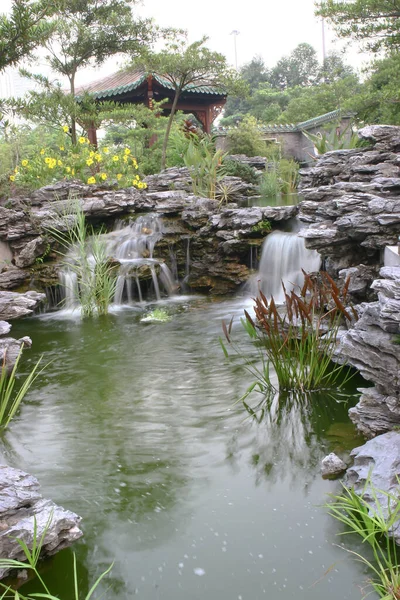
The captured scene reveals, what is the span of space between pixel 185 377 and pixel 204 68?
9994 millimetres

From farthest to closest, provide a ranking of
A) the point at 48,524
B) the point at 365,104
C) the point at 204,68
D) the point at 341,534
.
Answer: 1. the point at 204,68
2. the point at 365,104
3. the point at 341,534
4. the point at 48,524

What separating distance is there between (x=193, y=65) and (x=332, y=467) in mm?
11351

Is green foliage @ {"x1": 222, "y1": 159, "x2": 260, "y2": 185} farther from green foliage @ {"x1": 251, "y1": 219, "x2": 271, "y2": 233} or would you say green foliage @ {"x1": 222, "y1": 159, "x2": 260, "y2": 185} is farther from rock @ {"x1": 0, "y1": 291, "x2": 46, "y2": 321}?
rock @ {"x1": 0, "y1": 291, "x2": 46, "y2": 321}

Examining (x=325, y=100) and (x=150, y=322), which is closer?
(x=150, y=322)

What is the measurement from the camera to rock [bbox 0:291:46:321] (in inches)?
238

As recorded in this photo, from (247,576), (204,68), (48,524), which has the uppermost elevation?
(204,68)

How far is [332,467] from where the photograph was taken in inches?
118

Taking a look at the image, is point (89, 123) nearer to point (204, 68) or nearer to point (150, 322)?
point (204, 68)

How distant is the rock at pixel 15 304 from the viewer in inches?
238

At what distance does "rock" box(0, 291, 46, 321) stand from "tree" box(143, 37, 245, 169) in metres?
7.55

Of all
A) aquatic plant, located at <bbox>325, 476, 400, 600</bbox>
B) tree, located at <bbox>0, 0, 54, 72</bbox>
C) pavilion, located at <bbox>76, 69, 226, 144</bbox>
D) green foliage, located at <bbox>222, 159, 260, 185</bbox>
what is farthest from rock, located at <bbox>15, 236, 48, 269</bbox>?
pavilion, located at <bbox>76, 69, 226, 144</bbox>

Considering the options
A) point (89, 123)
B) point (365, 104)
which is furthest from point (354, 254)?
point (89, 123)

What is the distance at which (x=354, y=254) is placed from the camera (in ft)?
18.5

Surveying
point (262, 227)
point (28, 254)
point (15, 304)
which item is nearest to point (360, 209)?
point (262, 227)
